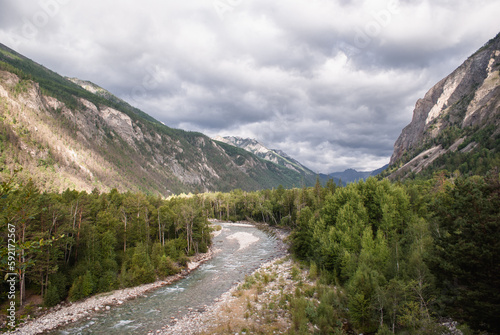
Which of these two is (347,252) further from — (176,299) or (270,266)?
(176,299)

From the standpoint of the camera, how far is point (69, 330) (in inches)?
907

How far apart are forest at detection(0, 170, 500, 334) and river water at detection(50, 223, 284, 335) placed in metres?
5.10

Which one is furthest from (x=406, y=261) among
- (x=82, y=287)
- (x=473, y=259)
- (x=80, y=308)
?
(x=82, y=287)

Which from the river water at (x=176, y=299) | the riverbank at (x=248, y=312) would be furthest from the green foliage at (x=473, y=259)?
the river water at (x=176, y=299)

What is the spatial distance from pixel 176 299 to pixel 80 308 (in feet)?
33.9

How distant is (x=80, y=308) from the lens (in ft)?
89.9

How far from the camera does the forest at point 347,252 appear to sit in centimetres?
1537

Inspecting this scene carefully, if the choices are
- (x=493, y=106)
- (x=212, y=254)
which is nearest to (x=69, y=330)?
(x=212, y=254)

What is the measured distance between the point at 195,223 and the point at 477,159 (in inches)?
5177

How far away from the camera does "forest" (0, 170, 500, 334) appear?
605 inches

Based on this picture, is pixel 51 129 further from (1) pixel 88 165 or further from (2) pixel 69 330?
(2) pixel 69 330

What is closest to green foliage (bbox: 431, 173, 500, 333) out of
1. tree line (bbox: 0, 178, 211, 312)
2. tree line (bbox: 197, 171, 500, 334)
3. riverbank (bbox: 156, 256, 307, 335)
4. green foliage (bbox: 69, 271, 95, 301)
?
tree line (bbox: 197, 171, 500, 334)

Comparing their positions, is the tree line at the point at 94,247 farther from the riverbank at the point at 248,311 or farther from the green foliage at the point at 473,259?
the green foliage at the point at 473,259

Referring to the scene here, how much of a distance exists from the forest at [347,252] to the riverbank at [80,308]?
126 cm
